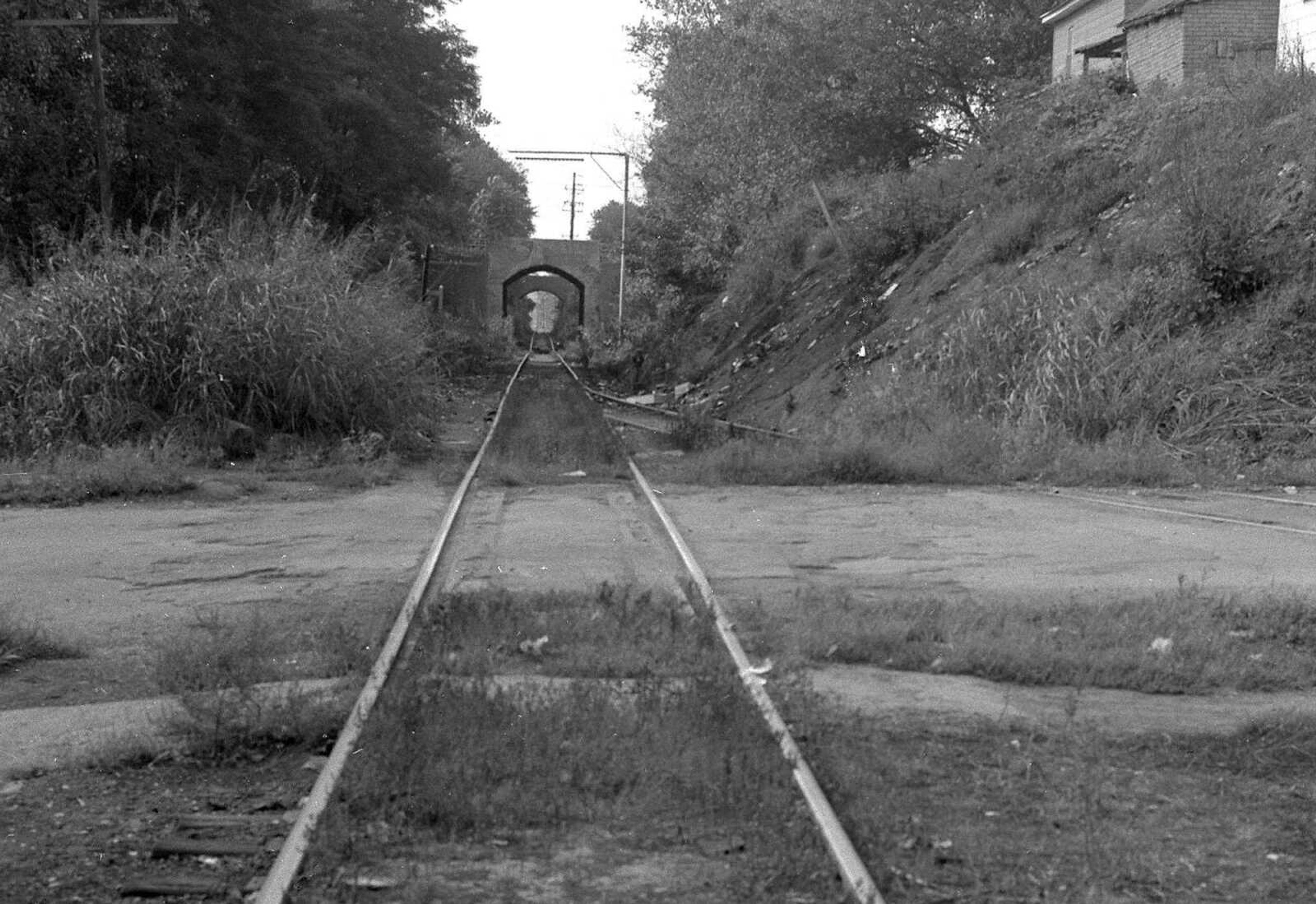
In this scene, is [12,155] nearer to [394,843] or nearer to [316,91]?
[316,91]

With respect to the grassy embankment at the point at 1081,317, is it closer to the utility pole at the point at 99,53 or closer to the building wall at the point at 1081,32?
the building wall at the point at 1081,32

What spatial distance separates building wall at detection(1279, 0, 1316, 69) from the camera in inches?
958

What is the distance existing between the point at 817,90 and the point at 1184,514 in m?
24.1

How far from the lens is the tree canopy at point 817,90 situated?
34.5 metres

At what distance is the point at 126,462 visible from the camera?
587 inches

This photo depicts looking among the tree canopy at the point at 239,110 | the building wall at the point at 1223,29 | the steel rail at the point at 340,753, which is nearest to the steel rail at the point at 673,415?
the tree canopy at the point at 239,110

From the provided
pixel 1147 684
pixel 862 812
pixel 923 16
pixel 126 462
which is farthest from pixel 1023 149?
pixel 862 812

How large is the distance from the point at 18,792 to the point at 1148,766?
396 centimetres

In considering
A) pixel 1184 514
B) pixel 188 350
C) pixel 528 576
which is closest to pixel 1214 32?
pixel 1184 514

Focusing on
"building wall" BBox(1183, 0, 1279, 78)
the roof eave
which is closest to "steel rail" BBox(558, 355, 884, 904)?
"building wall" BBox(1183, 0, 1279, 78)

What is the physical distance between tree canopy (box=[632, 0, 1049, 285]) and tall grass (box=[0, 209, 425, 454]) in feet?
57.8

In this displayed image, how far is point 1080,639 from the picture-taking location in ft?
23.7

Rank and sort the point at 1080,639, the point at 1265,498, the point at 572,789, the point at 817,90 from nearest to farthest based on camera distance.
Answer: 1. the point at 572,789
2. the point at 1080,639
3. the point at 1265,498
4. the point at 817,90

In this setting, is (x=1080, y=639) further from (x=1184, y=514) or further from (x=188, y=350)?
(x=188, y=350)
